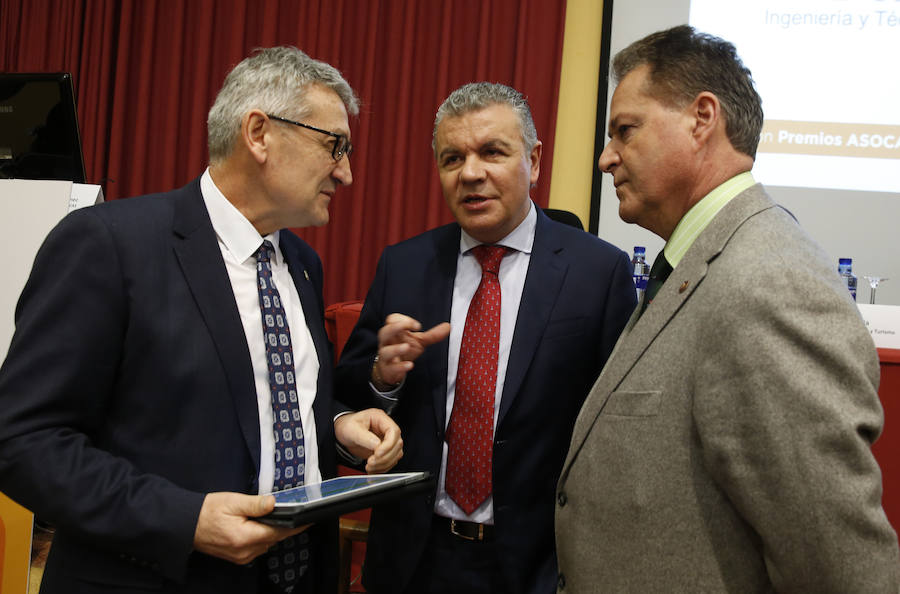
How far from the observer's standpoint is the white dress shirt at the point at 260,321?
1351mm

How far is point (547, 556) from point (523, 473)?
21 cm

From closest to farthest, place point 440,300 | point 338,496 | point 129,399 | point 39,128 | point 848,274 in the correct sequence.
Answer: point 338,496 → point 129,399 → point 440,300 → point 39,128 → point 848,274

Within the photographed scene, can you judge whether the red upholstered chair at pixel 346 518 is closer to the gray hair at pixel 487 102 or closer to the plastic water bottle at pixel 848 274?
the gray hair at pixel 487 102

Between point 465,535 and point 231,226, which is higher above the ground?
point 231,226

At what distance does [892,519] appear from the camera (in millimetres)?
2426

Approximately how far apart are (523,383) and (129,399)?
0.85m

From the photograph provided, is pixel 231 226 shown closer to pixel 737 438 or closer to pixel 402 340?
pixel 402 340

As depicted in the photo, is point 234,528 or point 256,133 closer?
Answer: point 234,528

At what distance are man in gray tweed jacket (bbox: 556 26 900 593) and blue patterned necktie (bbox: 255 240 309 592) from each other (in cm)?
53

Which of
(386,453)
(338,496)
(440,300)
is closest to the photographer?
(338,496)

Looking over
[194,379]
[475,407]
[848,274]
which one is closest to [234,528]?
[194,379]

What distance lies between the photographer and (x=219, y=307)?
1.32 metres

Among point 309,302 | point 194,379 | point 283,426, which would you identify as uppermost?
point 309,302

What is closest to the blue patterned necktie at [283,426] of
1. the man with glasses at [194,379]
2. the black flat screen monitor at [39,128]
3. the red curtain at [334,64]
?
the man with glasses at [194,379]
